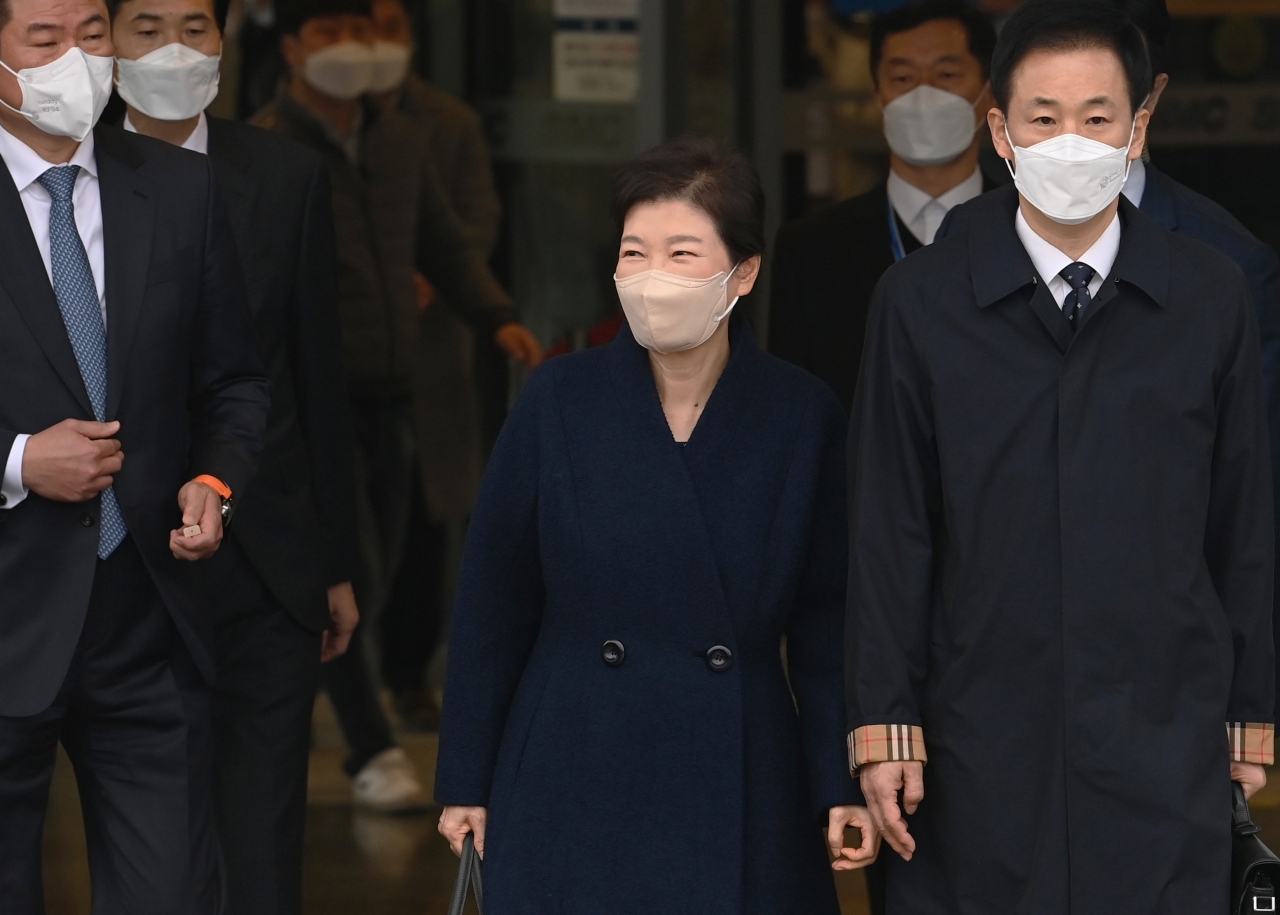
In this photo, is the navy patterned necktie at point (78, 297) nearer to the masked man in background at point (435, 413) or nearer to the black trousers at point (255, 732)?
the black trousers at point (255, 732)

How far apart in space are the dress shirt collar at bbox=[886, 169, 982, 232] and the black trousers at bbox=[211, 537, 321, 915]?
1560 millimetres

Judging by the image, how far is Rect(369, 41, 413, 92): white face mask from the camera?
20.5 ft

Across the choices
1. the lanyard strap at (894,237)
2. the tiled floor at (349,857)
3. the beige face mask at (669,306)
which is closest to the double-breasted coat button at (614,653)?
the beige face mask at (669,306)

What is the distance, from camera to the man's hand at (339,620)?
4117mm

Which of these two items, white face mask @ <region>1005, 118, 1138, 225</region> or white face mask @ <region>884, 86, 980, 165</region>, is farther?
white face mask @ <region>884, 86, 980, 165</region>

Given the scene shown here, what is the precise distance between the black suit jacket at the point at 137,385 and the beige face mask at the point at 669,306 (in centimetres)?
74

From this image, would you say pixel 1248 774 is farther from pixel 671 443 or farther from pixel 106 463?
pixel 106 463

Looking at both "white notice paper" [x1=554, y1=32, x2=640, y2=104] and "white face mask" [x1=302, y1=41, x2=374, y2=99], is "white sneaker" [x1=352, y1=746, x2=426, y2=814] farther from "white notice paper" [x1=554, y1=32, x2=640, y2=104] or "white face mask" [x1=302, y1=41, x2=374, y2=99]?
"white notice paper" [x1=554, y1=32, x2=640, y2=104]

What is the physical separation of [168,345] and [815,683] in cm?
116

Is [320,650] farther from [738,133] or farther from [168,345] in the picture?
[738,133]

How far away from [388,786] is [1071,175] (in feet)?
12.0

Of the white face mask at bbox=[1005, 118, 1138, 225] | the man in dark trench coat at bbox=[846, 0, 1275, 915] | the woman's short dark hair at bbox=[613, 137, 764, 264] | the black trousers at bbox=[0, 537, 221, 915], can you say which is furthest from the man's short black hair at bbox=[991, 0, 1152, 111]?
the black trousers at bbox=[0, 537, 221, 915]

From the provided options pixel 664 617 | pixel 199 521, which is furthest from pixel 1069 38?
pixel 199 521

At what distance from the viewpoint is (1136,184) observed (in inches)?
140
